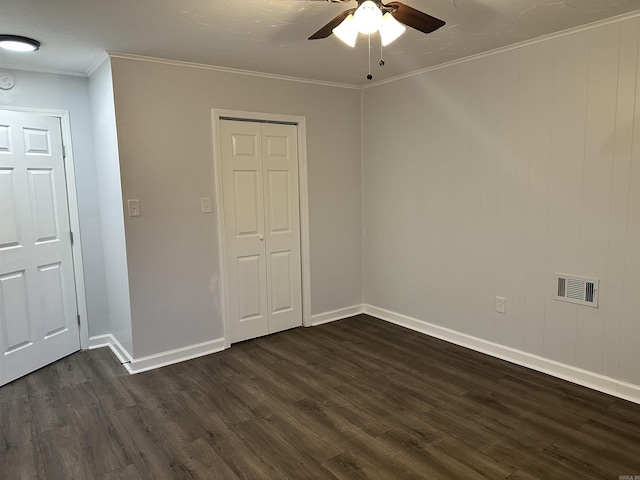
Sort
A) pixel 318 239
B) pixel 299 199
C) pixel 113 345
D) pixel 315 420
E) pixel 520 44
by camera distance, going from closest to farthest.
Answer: pixel 315 420 → pixel 520 44 → pixel 113 345 → pixel 299 199 → pixel 318 239

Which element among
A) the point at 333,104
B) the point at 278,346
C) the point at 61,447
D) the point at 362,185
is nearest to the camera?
the point at 61,447

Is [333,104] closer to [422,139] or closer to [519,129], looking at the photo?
[422,139]

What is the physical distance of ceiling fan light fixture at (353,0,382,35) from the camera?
189 cm

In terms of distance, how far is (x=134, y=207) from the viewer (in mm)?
3203

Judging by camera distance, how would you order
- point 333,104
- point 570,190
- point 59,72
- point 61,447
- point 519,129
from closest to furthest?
point 61,447 < point 570,190 < point 519,129 < point 59,72 < point 333,104

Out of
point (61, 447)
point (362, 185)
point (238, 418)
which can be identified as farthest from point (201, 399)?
point (362, 185)

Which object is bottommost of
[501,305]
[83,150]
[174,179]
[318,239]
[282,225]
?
[501,305]

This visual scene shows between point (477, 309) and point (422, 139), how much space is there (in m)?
1.53

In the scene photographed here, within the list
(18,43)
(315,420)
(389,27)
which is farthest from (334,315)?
(18,43)

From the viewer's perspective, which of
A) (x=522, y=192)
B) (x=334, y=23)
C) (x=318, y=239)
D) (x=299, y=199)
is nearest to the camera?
(x=334, y=23)

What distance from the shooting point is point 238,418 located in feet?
8.68

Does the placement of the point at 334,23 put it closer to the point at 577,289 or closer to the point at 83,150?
the point at 577,289

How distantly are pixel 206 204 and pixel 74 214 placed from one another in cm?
115

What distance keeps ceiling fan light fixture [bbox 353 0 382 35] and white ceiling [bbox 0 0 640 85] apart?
1.35 feet
